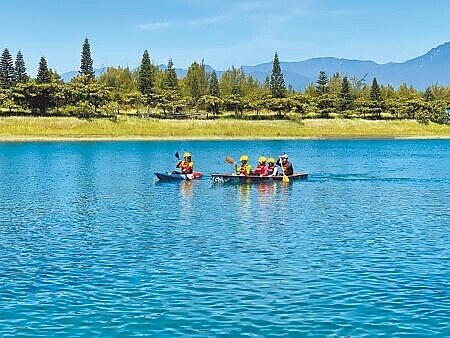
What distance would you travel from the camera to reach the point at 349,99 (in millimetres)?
145000

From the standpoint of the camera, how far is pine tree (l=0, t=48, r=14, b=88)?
125500 millimetres

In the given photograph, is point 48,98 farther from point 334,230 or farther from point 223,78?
point 334,230

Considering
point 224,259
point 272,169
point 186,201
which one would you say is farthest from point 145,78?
point 224,259

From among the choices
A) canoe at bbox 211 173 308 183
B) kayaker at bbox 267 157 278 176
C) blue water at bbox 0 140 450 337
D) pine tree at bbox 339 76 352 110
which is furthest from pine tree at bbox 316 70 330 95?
canoe at bbox 211 173 308 183

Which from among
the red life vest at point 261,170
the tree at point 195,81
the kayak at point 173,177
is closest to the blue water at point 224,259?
the kayak at point 173,177

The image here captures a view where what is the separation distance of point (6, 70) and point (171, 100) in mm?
32979

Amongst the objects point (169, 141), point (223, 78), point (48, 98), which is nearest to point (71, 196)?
point (169, 141)

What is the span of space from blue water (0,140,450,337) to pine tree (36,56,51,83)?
264 ft

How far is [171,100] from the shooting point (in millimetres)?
138375

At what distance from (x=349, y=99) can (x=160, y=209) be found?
113m

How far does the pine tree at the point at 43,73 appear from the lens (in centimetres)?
12734

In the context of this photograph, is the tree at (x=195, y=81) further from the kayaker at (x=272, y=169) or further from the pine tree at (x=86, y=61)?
the kayaker at (x=272, y=169)

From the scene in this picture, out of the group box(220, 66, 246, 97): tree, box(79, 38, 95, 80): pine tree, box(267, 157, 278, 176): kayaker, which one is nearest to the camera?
box(267, 157, 278, 176): kayaker

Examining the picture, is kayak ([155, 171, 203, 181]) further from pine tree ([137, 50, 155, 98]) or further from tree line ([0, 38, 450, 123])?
pine tree ([137, 50, 155, 98])
